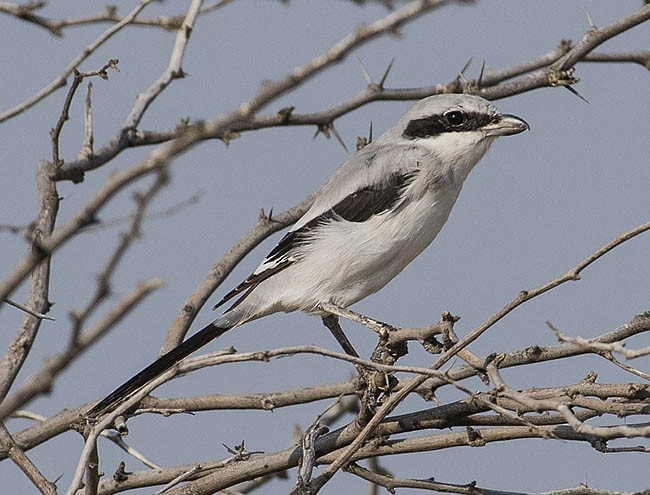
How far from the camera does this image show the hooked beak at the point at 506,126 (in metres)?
4.30

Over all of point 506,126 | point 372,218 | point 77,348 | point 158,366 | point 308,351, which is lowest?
point 77,348

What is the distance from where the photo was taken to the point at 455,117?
14.3 ft

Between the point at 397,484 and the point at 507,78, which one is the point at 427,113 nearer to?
the point at 507,78

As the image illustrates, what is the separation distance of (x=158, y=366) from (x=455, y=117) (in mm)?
1621

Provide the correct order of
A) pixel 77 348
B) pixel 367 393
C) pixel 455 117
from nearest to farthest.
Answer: pixel 77 348 → pixel 367 393 → pixel 455 117

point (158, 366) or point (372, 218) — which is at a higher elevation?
point (372, 218)

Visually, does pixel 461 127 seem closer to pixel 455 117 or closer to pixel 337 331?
pixel 455 117

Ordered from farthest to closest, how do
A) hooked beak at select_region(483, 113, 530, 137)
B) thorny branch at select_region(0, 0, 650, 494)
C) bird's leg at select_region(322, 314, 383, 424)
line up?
hooked beak at select_region(483, 113, 530, 137) < bird's leg at select_region(322, 314, 383, 424) < thorny branch at select_region(0, 0, 650, 494)

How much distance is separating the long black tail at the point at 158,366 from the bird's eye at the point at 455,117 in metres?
1.27

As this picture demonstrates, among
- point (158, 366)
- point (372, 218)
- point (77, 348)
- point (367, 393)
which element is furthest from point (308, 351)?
point (372, 218)

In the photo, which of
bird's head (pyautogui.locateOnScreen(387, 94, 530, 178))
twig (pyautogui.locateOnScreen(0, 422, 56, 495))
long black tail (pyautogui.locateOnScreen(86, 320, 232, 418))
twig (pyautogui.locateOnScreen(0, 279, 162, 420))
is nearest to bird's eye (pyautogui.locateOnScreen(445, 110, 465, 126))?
bird's head (pyautogui.locateOnScreen(387, 94, 530, 178))

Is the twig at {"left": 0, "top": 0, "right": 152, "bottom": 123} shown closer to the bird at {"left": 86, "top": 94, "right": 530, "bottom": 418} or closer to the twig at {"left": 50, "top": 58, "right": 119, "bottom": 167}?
the twig at {"left": 50, "top": 58, "right": 119, "bottom": 167}

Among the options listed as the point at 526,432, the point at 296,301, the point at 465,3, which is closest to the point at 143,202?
the point at 465,3

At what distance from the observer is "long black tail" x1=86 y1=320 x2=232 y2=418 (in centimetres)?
351
